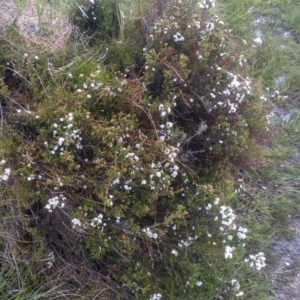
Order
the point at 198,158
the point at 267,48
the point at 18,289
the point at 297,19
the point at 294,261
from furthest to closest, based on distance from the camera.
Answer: the point at 297,19 < the point at 267,48 < the point at 294,261 < the point at 198,158 < the point at 18,289

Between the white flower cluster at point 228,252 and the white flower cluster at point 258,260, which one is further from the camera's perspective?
the white flower cluster at point 258,260

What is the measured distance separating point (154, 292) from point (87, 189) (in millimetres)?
613

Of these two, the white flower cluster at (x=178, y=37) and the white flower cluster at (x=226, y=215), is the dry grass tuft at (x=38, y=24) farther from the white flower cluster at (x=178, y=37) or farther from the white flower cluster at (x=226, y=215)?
the white flower cluster at (x=226, y=215)

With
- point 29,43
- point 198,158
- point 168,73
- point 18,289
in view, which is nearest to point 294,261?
point 198,158

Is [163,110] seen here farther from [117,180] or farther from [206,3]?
[206,3]

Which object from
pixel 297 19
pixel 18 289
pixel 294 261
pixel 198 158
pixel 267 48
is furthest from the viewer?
pixel 297 19

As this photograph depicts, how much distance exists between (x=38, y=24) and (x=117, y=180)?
1236mm

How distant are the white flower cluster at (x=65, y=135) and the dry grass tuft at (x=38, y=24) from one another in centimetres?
62

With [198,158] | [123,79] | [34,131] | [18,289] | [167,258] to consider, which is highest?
[123,79]

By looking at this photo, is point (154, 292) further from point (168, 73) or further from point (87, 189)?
point (168, 73)

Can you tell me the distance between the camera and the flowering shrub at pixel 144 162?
2.40m

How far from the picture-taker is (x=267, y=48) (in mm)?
3957

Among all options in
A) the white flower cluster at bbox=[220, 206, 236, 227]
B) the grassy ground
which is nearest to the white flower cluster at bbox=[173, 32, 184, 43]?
the grassy ground

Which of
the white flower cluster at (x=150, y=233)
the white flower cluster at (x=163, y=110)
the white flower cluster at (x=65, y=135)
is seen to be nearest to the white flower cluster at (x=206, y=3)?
the white flower cluster at (x=163, y=110)
